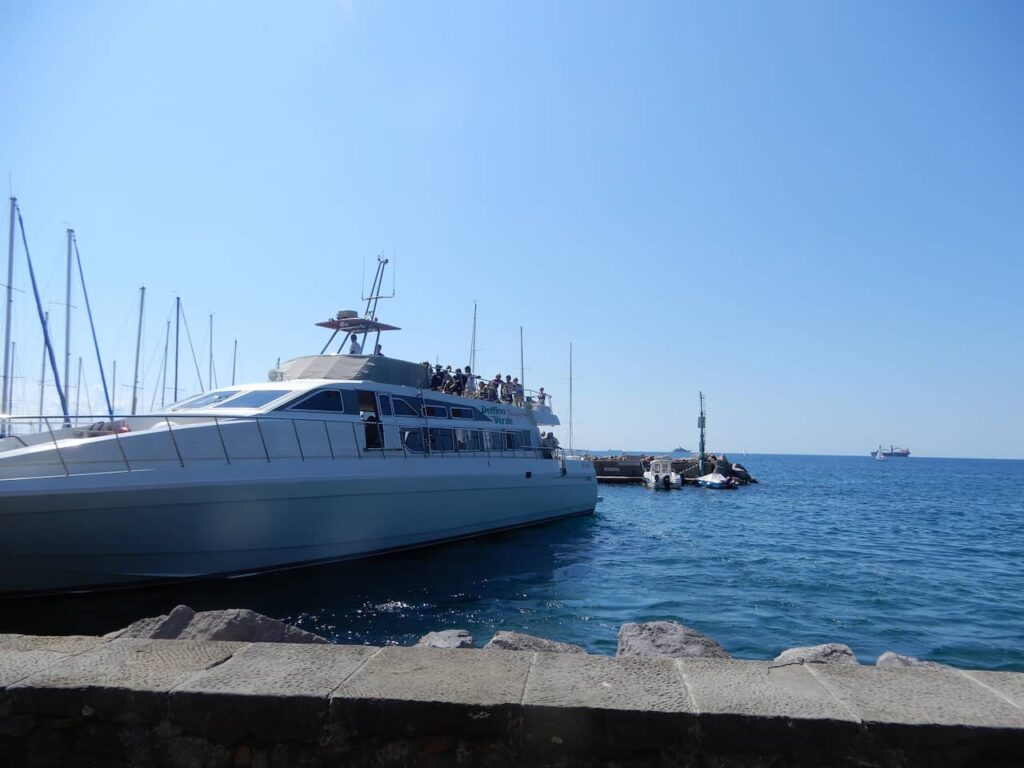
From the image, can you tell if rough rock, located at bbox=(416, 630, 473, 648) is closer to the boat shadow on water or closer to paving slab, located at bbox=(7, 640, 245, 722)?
the boat shadow on water

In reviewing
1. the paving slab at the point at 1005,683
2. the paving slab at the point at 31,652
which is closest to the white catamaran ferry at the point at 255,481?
the paving slab at the point at 31,652

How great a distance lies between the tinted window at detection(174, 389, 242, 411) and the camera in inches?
546

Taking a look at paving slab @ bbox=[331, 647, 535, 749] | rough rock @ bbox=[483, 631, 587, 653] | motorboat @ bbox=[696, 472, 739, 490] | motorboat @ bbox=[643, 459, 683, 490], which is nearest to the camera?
paving slab @ bbox=[331, 647, 535, 749]

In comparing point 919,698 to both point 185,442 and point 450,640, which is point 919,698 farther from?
point 185,442

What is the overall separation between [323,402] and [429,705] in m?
11.9

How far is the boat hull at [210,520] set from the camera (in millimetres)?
9781

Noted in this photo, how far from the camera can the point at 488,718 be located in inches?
101

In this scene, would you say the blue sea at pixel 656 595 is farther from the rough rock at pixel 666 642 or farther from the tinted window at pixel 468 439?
the tinted window at pixel 468 439

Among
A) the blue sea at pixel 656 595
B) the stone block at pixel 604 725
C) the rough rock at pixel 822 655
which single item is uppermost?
the stone block at pixel 604 725

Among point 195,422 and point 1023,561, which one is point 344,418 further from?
point 1023,561

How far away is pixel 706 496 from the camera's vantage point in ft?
133

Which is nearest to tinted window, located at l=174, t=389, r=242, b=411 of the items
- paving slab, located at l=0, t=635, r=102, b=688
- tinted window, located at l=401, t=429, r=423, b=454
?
tinted window, located at l=401, t=429, r=423, b=454

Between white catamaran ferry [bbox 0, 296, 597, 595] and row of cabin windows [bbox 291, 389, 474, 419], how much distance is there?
0.03 metres

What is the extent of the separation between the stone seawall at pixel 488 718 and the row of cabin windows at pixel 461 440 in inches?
498
